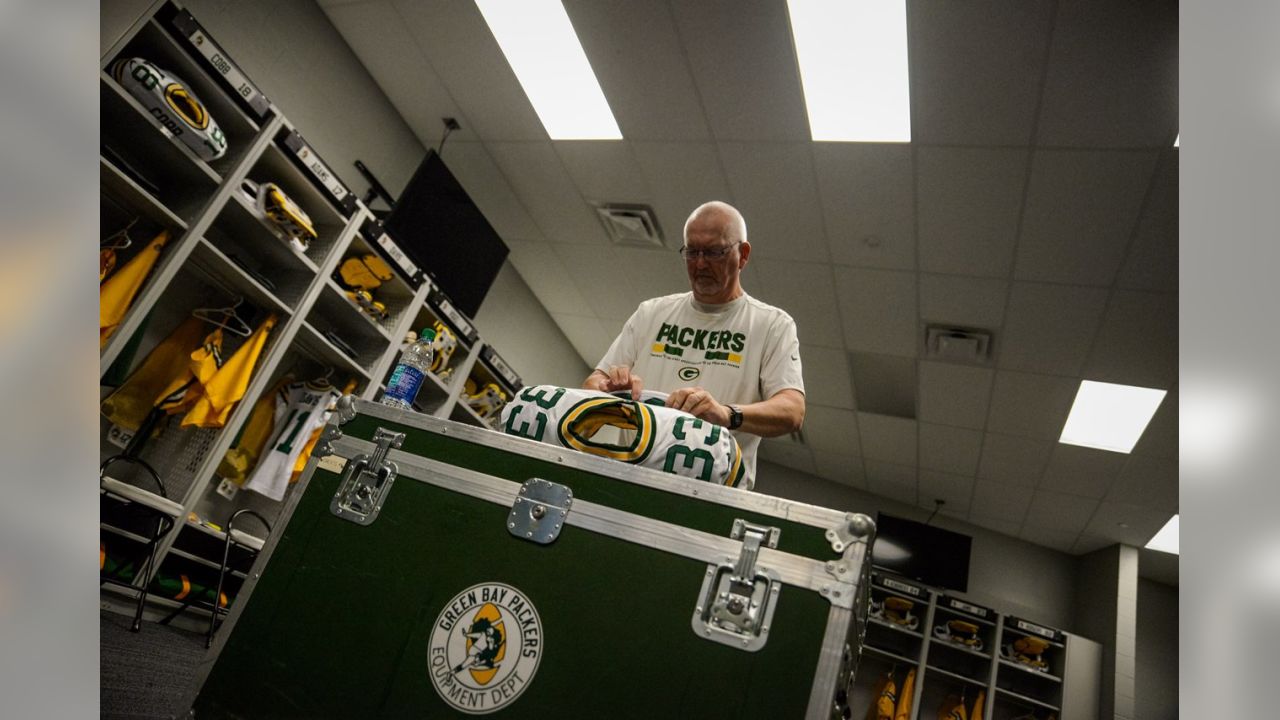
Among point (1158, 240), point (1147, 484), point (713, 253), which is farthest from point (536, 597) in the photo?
point (1147, 484)

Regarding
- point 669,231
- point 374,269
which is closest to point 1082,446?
point 669,231

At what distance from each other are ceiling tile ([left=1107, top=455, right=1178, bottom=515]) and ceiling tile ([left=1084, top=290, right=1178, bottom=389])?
4.25 feet

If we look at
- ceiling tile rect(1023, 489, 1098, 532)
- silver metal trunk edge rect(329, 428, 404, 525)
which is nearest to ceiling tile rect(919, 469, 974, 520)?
ceiling tile rect(1023, 489, 1098, 532)

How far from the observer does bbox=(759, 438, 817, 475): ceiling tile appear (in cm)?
718

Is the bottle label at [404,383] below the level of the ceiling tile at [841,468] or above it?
below

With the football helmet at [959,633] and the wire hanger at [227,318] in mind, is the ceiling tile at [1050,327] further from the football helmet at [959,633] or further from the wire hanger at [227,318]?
the wire hanger at [227,318]

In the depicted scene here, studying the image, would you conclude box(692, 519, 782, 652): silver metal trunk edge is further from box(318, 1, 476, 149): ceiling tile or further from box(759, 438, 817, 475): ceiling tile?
box(759, 438, 817, 475): ceiling tile

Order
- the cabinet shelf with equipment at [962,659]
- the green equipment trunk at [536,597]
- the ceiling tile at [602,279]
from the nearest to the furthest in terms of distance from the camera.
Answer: the green equipment trunk at [536,597]
the ceiling tile at [602,279]
the cabinet shelf with equipment at [962,659]

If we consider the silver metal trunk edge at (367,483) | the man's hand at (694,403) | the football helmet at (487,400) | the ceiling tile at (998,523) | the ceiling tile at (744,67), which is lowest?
the silver metal trunk edge at (367,483)

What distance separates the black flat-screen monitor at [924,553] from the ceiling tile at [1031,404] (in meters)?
2.00

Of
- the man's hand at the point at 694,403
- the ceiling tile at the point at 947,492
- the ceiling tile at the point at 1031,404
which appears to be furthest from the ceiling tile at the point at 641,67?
the ceiling tile at the point at 947,492

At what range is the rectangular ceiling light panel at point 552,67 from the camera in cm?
337

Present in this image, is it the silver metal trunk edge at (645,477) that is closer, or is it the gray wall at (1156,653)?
the silver metal trunk edge at (645,477)

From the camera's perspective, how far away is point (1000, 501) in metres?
6.71
